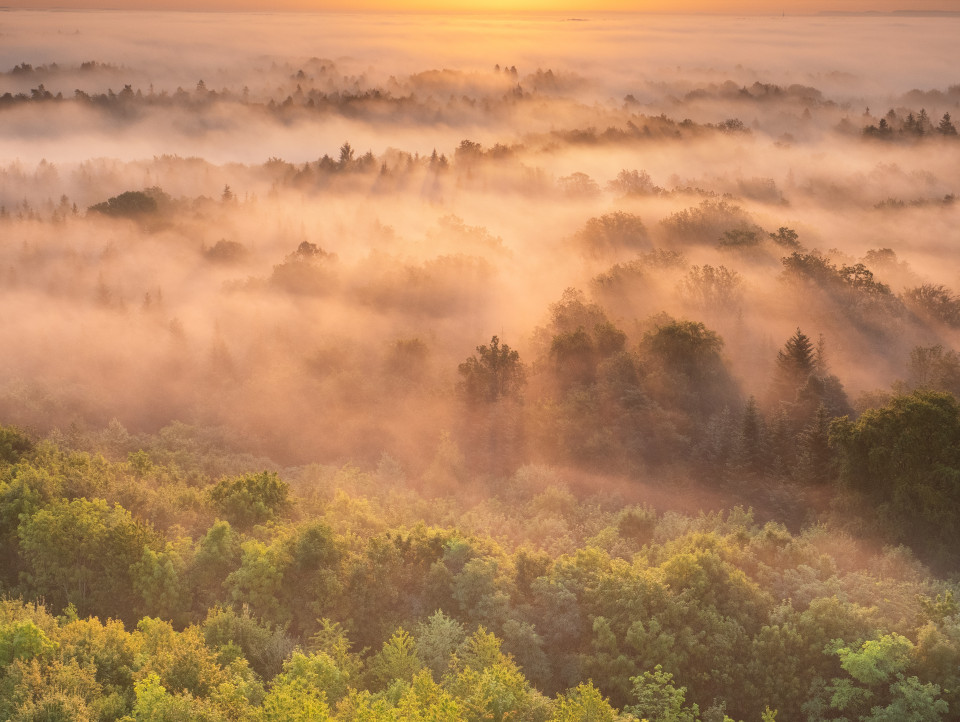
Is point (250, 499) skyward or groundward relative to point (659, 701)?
skyward

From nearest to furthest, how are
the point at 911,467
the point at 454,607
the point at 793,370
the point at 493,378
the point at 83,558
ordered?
the point at 454,607 < the point at 83,558 < the point at 911,467 < the point at 793,370 < the point at 493,378

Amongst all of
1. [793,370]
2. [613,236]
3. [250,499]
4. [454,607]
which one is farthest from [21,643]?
[613,236]

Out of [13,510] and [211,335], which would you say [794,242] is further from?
[13,510]

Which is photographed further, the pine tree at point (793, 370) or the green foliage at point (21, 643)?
the pine tree at point (793, 370)

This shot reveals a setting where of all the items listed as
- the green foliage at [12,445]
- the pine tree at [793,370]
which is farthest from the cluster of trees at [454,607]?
the pine tree at [793,370]

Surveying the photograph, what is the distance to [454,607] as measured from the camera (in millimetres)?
49938

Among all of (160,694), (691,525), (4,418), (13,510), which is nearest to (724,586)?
(691,525)

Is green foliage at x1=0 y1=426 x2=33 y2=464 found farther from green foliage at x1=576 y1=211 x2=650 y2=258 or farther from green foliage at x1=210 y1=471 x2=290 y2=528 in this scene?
green foliage at x1=576 y1=211 x2=650 y2=258

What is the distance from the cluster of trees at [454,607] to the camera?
38.5 m

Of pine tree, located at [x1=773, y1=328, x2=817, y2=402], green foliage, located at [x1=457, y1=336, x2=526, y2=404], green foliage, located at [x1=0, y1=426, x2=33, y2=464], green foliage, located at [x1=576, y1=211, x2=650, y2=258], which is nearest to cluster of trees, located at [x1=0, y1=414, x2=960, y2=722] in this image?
green foliage, located at [x1=0, y1=426, x2=33, y2=464]

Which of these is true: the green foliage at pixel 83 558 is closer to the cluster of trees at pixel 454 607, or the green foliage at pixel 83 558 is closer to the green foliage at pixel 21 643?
the cluster of trees at pixel 454 607

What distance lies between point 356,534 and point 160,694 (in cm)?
2438

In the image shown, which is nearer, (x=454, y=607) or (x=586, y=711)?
(x=586, y=711)

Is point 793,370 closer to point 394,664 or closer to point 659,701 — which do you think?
point 659,701
